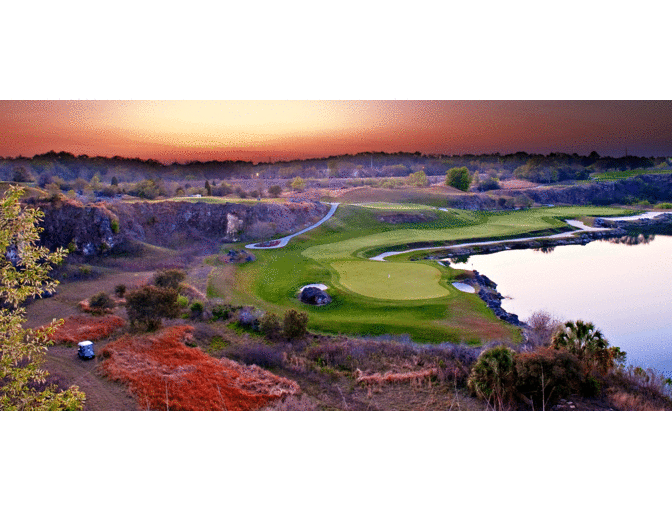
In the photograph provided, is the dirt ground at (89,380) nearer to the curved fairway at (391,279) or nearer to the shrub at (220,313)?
the shrub at (220,313)

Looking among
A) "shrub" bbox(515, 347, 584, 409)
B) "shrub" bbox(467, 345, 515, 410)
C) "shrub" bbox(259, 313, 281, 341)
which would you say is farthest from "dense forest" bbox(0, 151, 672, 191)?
"shrub" bbox(515, 347, 584, 409)

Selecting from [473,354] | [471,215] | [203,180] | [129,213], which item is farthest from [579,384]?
[471,215]

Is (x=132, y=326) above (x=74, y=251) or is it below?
below

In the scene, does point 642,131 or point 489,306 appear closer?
point 489,306

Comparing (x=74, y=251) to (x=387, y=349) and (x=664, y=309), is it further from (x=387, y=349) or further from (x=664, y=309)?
(x=664, y=309)

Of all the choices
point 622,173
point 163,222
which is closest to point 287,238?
point 163,222

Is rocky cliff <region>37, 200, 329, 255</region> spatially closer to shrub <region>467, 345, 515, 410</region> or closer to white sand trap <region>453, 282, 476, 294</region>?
white sand trap <region>453, 282, 476, 294</region>

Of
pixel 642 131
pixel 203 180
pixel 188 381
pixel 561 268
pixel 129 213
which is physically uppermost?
pixel 642 131
